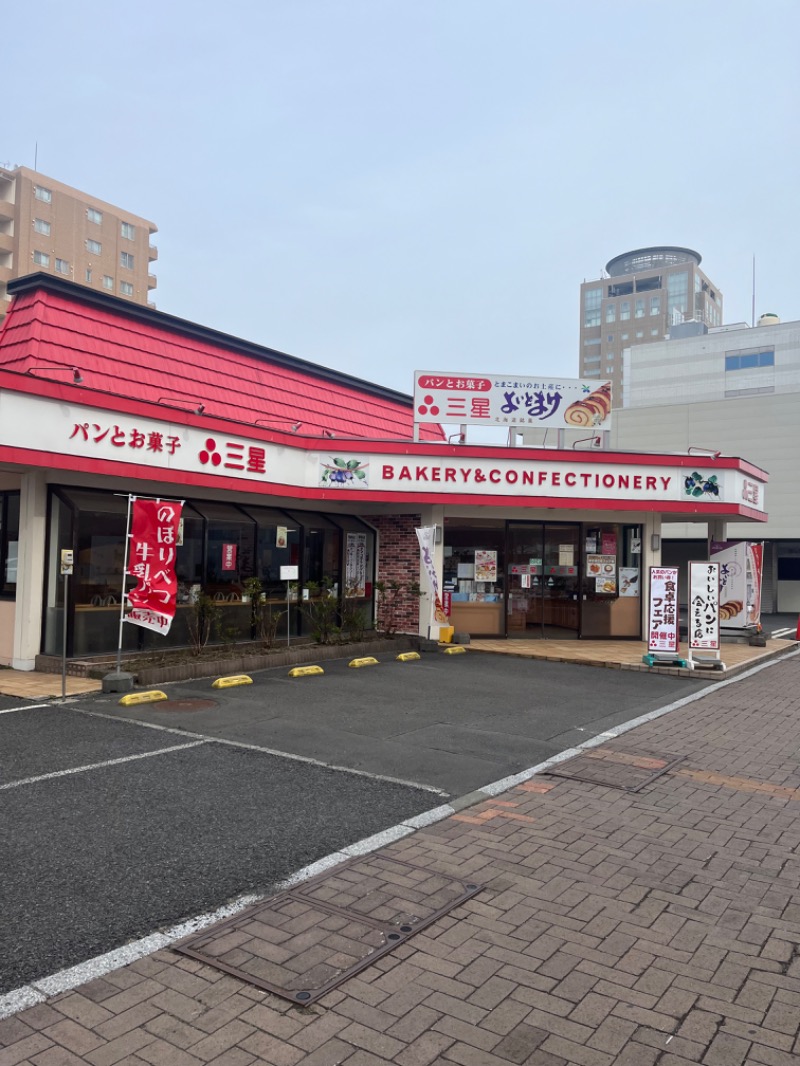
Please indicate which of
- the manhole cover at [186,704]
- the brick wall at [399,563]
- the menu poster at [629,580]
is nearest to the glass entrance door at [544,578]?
the menu poster at [629,580]

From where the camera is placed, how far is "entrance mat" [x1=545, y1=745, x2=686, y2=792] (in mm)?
7410

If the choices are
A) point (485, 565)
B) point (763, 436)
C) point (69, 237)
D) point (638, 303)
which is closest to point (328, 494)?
point (485, 565)

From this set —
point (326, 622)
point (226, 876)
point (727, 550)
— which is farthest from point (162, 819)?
point (727, 550)

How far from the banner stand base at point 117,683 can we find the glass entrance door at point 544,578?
10130 millimetres

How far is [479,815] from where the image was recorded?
6324mm

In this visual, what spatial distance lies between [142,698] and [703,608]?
1008 centimetres

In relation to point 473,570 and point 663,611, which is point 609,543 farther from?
point 663,611

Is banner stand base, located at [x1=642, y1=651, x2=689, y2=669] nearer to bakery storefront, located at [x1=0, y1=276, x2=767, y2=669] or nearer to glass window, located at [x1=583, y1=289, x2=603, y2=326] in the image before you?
bakery storefront, located at [x1=0, y1=276, x2=767, y2=669]

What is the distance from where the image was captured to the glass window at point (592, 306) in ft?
386

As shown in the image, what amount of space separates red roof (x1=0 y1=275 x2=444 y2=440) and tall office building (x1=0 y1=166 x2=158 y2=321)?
128ft

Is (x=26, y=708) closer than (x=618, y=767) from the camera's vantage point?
No

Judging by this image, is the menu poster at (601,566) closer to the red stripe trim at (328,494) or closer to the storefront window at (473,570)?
the red stripe trim at (328,494)

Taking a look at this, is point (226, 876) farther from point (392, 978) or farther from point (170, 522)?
point (170, 522)

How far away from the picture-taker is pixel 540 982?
Result: 382 centimetres
